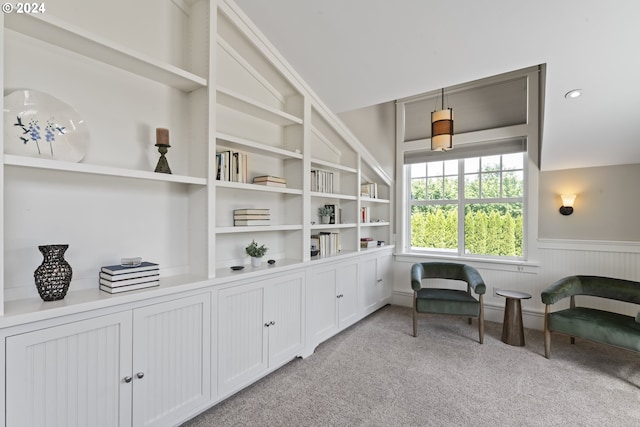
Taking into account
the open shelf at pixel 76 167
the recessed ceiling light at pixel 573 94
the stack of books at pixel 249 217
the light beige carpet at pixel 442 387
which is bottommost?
the light beige carpet at pixel 442 387

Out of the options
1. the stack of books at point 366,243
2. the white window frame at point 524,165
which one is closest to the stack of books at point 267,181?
the stack of books at point 366,243

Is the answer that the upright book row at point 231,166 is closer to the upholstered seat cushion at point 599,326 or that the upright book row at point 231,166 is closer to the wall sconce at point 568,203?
the upholstered seat cushion at point 599,326

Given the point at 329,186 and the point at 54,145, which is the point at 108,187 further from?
the point at 329,186

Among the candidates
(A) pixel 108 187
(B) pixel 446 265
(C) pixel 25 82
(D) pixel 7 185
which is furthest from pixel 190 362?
(B) pixel 446 265

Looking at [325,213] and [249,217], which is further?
[325,213]

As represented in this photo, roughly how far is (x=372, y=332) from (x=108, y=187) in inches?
115

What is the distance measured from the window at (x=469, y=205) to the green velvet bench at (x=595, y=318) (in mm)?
846

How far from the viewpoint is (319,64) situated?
2807 mm

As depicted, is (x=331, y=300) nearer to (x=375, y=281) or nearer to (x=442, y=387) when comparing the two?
(x=375, y=281)

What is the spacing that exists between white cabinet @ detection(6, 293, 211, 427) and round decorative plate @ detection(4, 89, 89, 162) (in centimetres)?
87

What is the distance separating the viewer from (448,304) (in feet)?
11.0

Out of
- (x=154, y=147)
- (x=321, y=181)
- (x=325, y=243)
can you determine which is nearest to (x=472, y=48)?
(x=321, y=181)

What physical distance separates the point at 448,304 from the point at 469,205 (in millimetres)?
1608

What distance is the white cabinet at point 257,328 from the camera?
221 cm
